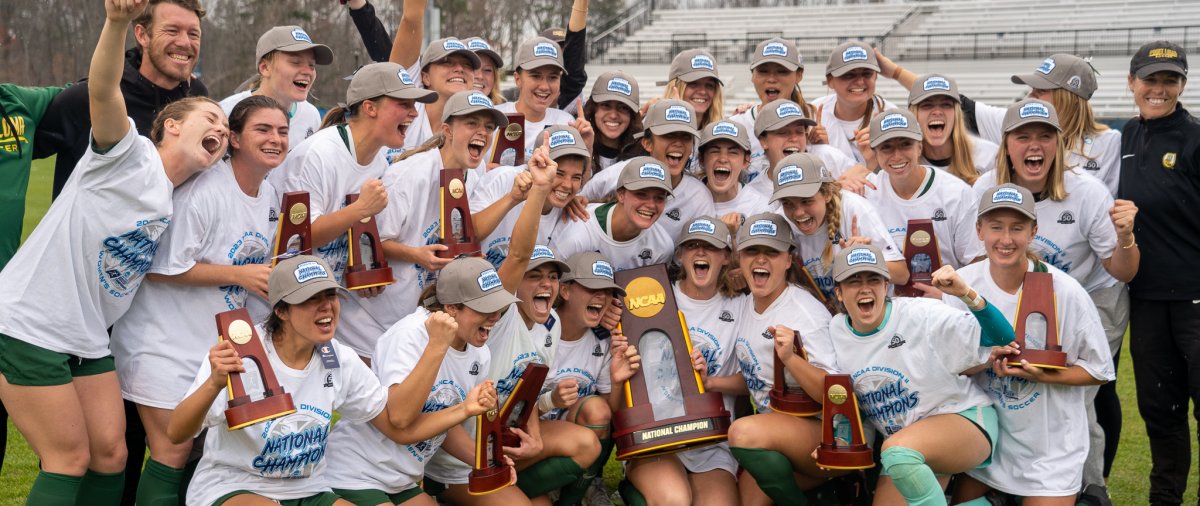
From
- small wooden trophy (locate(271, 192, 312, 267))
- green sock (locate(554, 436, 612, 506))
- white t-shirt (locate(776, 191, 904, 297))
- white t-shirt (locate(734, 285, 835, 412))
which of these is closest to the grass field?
green sock (locate(554, 436, 612, 506))

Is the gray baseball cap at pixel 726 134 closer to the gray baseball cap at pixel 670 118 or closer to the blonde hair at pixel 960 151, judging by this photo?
the gray baseball cap at pixel 670 118

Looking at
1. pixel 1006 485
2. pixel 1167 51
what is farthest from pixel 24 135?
pixel 1167 51

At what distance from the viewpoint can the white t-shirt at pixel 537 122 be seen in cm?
668

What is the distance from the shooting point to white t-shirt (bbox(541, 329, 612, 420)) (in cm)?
584

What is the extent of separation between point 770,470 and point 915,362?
89 cm

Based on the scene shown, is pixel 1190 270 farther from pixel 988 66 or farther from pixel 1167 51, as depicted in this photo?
pixel 988 66

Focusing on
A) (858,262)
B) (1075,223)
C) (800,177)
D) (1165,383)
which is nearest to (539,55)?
(800,177)

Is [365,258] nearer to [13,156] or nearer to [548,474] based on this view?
[548,474]

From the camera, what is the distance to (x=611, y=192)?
20.8ft

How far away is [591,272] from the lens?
576 cm

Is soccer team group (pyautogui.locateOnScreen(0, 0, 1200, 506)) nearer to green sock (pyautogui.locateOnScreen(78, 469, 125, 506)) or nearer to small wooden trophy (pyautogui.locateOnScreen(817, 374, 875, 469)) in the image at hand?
green sock (pyautogui.locateOnScreen(78, 469, 125, 506))

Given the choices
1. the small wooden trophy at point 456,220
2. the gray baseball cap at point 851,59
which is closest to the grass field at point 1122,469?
the small wooden trophy at point 456,220

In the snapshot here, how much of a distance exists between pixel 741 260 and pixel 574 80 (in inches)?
93.9

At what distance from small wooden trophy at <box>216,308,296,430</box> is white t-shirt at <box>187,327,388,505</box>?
68 millimetres
